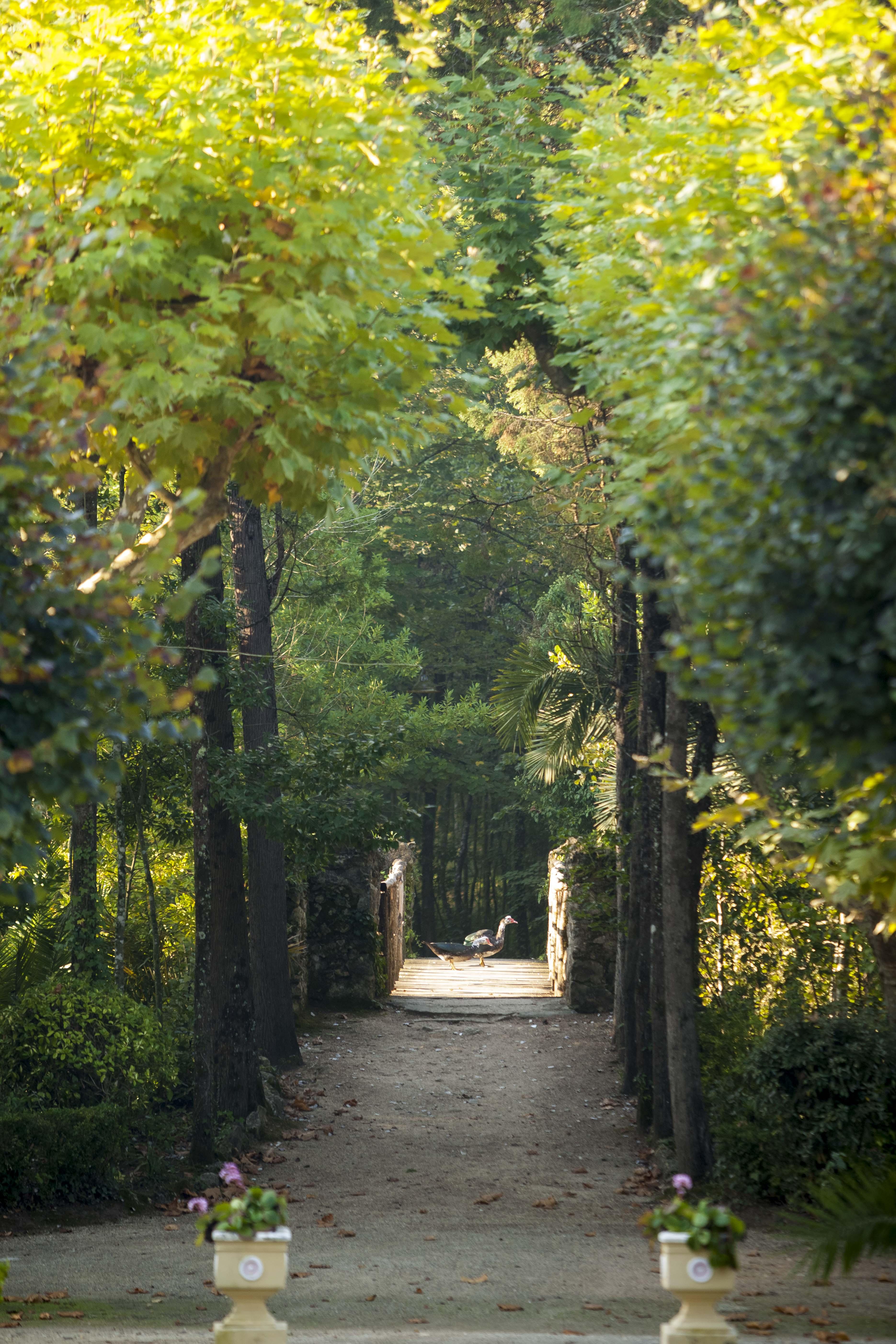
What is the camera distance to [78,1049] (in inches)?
375

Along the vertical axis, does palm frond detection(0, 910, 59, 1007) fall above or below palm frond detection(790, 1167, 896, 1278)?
above

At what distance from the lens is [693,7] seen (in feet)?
19.7

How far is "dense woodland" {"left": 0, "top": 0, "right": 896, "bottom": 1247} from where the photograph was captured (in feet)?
12.9

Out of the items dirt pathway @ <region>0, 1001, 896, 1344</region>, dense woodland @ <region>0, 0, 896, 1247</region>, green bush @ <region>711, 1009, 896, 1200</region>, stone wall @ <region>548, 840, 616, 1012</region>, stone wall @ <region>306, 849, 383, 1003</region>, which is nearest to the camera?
dense woodland @ <region>0, 0, 896, 1247</region>

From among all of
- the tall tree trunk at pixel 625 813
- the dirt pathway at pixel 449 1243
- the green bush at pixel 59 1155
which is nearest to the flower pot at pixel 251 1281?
the dirt pathway at pixel 449 1243

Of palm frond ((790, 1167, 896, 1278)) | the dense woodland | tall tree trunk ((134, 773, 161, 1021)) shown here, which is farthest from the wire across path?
palm frond ((790, 1167, 896, 1278))

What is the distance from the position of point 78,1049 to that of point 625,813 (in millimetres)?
5824

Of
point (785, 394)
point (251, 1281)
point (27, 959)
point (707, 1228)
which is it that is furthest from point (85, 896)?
point (785, 394)

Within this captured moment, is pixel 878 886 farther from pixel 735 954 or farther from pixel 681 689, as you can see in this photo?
pixel 735 954

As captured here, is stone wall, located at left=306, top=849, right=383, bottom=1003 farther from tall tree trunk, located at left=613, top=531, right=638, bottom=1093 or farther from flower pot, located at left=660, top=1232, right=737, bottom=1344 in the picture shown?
flower pot, located at left=660, top=1232, right=737, bottom=1344

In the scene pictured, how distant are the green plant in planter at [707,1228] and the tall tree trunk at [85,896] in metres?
6.37

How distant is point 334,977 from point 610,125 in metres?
12.8

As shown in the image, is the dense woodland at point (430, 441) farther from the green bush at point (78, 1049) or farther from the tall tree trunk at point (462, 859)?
the tall tree trunk at point (462, 859)

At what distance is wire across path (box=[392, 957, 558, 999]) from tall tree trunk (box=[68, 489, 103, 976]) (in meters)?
8.46
